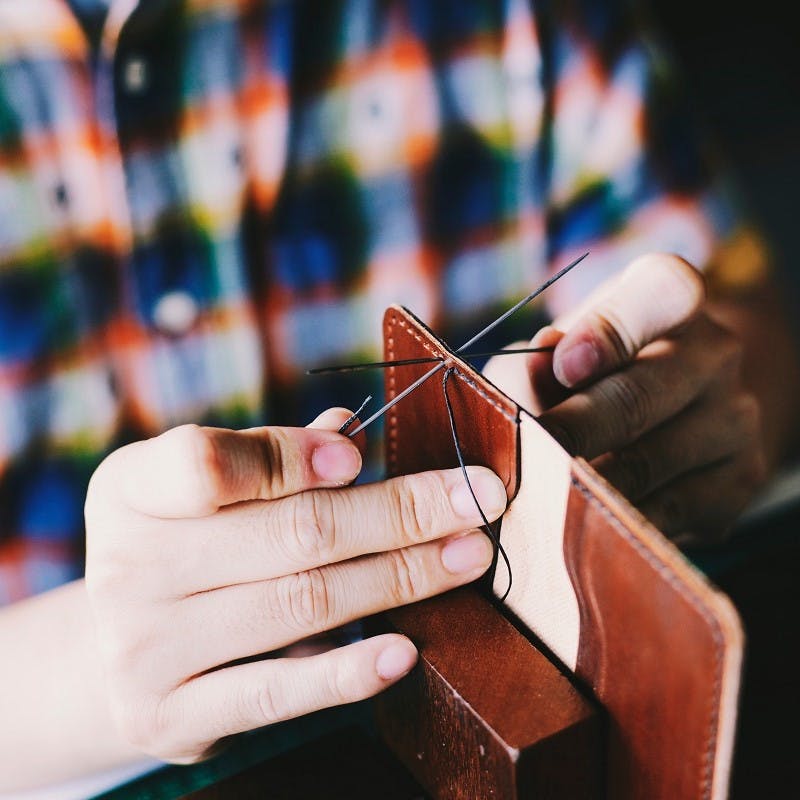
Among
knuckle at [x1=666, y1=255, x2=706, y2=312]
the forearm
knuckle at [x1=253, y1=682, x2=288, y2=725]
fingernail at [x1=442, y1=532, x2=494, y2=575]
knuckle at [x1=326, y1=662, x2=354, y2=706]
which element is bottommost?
the forearm

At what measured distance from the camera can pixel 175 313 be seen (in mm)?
962

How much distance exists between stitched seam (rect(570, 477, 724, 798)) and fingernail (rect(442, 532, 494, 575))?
134 mm

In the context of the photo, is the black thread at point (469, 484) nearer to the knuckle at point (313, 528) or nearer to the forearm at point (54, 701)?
the knuckle at point (313, 528)

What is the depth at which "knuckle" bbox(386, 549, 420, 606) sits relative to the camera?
0.56m

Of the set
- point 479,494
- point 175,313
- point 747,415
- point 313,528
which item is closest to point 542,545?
point 479,494

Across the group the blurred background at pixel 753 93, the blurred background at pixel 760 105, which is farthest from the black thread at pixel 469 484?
the blurred background at pixel 760 105

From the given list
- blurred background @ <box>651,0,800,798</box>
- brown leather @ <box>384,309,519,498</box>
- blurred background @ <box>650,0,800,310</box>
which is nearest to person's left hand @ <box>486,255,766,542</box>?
brown leather @ <box>384,309,519,498</box>

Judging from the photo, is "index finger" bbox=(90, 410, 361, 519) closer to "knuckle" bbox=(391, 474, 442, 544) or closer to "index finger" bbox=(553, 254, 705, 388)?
"knuckle" bbox=(391, 474, 442, 544)

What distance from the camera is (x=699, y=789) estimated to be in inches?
16.8

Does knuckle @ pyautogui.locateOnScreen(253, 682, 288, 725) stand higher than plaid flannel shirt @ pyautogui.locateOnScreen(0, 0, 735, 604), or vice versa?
plaid flannel shirt @ pyautogui.locateOnScreen(0, 0, 735, 604)

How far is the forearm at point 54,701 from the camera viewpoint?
76 cm

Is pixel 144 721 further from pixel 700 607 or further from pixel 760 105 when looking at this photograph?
pixel 760 105

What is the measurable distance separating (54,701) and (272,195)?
0.61 m

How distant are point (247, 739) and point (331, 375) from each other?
52cm
